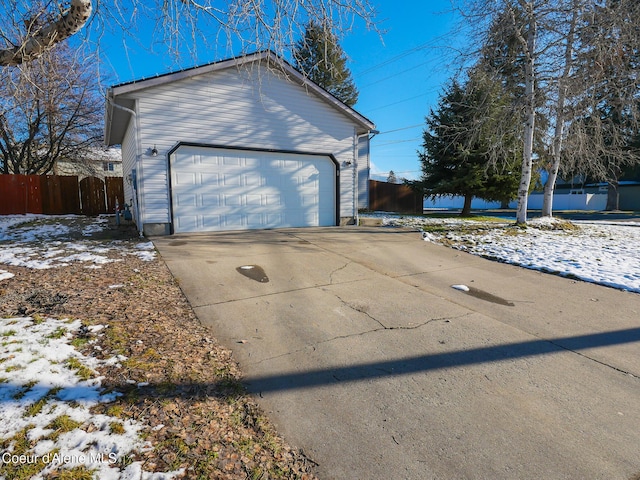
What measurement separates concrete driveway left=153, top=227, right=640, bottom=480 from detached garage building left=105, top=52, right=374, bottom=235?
367cm

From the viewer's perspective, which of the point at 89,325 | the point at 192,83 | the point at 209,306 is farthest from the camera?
the point at 192,83

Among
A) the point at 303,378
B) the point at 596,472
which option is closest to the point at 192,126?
the point at 303,378

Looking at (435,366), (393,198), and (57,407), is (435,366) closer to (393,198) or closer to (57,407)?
(57,407)

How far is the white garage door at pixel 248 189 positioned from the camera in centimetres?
893

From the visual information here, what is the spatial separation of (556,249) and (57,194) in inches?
732

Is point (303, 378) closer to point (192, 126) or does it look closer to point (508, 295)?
point (508, 295)

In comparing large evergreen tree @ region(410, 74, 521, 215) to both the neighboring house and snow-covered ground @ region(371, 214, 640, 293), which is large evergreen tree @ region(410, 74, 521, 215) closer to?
snow-covered ground @ region(371, 214, 640, 293)

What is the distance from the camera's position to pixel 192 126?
29.1ft

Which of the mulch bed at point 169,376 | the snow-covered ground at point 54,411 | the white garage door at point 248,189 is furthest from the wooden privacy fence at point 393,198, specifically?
the snow-covered ground at point 54,411

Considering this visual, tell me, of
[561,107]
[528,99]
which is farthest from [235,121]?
[561,107]

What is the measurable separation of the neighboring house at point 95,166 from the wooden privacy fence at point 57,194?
180 inches

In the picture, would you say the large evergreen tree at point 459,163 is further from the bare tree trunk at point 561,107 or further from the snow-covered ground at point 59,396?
the snow-covered ground at point 59,396

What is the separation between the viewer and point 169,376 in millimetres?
2564

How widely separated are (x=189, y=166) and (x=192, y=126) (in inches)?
41.3
